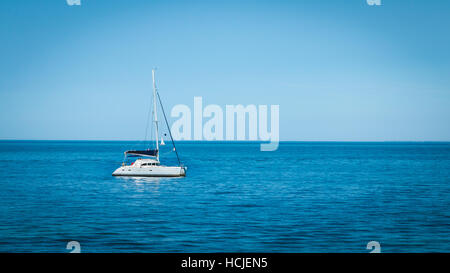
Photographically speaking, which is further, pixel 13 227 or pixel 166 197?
pixel 166 197

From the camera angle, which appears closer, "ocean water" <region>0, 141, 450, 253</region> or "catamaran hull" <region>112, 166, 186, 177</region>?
"ocean water" <region>0, 141, 450, 253</region>

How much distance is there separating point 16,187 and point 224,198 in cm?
2314

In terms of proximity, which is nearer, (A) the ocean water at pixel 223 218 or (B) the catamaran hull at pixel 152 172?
(A) the ocean water at pixel 223 218

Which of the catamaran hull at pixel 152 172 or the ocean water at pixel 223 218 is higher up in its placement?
the catamaran hull at pixel 152 172

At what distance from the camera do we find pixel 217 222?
22.4 metres

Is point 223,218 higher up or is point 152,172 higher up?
point 152,172

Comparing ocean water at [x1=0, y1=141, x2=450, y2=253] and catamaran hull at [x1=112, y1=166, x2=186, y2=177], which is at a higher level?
catamaran hull at [x1=112, y1=166, x2=186, y2=177]

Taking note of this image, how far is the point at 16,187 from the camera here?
39.5 metres

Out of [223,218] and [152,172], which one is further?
[152,172]

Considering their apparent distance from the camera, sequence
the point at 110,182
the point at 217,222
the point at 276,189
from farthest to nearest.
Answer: the point at 110,182 < the point at 276,189 < the point at 217,222
